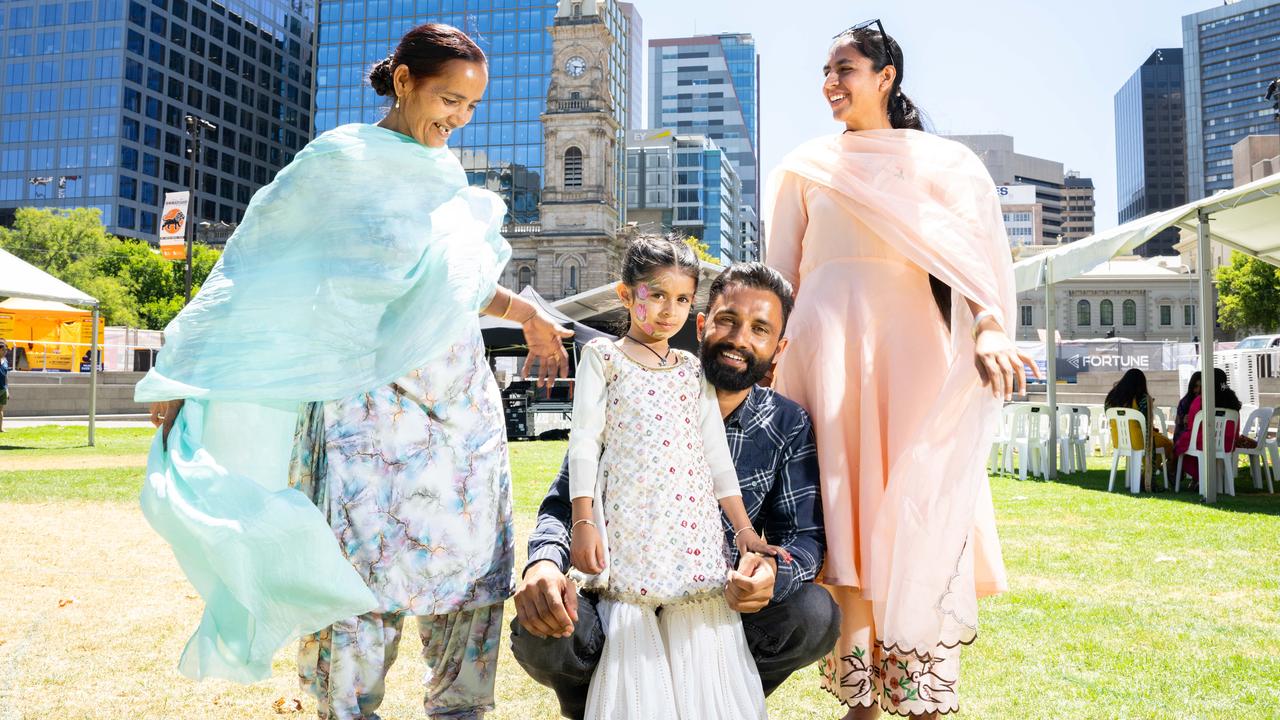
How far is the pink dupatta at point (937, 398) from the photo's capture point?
2.38 m

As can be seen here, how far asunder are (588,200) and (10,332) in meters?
43.7

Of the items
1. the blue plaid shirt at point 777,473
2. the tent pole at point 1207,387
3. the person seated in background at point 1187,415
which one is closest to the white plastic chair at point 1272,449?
the person seated in background at point 1187,415

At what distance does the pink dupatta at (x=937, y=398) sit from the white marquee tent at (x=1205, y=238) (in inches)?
245

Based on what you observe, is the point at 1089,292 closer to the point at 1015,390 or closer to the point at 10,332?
the point at 10,332

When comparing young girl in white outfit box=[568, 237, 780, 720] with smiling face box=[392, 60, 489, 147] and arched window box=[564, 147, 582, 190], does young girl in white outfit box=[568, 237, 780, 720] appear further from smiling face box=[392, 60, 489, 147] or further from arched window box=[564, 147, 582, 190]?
arched window box=[564, 147, 582, 190]

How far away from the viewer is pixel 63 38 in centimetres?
7744

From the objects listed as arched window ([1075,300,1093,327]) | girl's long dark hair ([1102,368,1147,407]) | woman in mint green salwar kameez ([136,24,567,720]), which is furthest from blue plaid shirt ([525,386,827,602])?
arched window ([1075,300,1093,327])

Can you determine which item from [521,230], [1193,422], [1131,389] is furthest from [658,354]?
[521,230]

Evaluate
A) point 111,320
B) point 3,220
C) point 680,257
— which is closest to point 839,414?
point 680,257

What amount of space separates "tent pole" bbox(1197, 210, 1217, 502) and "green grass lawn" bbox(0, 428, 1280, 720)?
0.25 metres

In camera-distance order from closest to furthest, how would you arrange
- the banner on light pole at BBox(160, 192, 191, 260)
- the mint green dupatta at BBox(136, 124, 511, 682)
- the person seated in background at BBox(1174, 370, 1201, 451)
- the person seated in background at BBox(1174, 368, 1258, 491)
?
the mint green dupatta at BBox(136, 124, 511, 682), the person seated in background at BBox(1174, 368, 1258, 491), the person seated in background at BBox(1174, 370, 1201, 451), the banner on light pole at BBox(160, 192, 191, 260)

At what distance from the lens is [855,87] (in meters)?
2.76

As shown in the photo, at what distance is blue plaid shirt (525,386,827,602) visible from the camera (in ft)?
7.85

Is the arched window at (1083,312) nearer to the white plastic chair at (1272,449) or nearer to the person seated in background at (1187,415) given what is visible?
the white plastic chair at (1272,449)
